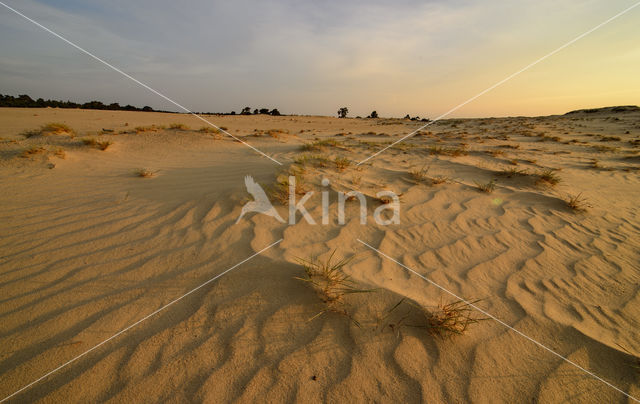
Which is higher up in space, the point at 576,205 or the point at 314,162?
the point at 314,162

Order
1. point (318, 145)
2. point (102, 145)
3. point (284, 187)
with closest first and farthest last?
point (284, 187) < point (102, 145) < point (318, 145)

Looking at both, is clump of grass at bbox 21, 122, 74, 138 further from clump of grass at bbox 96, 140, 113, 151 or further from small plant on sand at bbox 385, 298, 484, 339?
small plant on sand at bbox 385, 298, 484, 339

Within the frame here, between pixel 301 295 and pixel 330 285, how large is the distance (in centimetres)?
21

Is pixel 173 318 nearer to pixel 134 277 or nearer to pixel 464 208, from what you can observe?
pixel 134 277

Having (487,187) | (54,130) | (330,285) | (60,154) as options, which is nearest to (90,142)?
(60,154)

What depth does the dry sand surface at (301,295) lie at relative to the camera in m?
1.32

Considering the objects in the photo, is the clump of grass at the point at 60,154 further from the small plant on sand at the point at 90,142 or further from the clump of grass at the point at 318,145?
the clump of grass at the point at 318,145

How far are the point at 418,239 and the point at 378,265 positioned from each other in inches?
27.2

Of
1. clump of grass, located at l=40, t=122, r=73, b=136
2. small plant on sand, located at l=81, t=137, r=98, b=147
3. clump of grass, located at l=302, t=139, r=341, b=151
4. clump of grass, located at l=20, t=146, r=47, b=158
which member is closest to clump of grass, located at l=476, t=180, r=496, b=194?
clump of grass, located at l=302, t=139, r=341, b=151

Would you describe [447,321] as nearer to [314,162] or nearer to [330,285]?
[330,285]

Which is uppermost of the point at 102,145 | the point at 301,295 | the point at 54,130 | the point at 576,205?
the point at 54,130

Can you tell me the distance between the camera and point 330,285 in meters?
1.83

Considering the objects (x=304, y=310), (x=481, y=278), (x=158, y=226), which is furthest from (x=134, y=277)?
(x=481, y=278)

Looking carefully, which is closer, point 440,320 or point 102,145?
point 440,320
